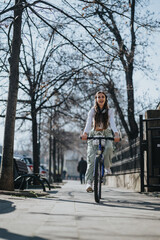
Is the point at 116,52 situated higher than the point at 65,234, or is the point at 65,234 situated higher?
the point at 116,52

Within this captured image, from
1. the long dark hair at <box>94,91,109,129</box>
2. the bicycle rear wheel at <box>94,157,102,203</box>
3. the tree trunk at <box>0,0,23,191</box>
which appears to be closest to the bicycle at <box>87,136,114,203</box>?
the bicycle rear wheel at <box>94,157,102,203</box>

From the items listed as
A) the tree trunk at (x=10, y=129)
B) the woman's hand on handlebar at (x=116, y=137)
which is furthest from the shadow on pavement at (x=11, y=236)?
the tree trunk at (x=10, y=129)

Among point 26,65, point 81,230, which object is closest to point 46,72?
point 26,65

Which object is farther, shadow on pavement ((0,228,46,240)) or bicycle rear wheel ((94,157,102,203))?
bicycle rear wheel ((94,157,102,203))

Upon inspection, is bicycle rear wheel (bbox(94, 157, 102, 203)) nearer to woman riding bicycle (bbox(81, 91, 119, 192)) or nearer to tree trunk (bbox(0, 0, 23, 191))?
woman riding bicycle (bbox(81, 91, 119, 192))

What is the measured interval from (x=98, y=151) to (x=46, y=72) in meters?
13.6

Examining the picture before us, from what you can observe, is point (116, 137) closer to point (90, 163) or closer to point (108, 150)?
point (108, 150)

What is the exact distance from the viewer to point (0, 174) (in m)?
9.62

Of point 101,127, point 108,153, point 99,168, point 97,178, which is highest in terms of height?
point 101,127

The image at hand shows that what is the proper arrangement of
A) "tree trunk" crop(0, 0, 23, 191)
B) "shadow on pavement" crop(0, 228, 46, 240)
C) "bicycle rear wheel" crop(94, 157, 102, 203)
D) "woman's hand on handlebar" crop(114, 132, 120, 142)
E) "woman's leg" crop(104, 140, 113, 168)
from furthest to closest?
"tree trunk" crop(0, 0, 23, 191), "woman's leg" crop(104, 140, 113, 168), "woman's hand on handlebar" crop(114, 132, 120, 142), "bicycle rear wheel" crop(94, 157, 102, 203), "shadow on pavement" crop(0, 228, 46, 240)

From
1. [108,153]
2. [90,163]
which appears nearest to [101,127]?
[108,153]

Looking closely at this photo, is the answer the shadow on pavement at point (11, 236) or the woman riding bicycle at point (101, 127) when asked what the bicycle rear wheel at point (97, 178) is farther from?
the shadow on pavement at point (11, 236)

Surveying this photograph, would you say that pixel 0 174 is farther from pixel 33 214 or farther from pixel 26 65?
pixel 26 65

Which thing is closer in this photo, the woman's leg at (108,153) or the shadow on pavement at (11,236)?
the shadow on pavement at (11,236)
